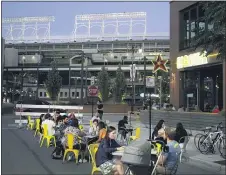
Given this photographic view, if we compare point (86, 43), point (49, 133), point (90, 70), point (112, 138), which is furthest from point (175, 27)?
point (86, 43)

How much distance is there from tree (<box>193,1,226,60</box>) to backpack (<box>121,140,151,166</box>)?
430cm

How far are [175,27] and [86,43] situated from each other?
241 feet

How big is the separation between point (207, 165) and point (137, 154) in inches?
186

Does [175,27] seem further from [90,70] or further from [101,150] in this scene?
[90,70]

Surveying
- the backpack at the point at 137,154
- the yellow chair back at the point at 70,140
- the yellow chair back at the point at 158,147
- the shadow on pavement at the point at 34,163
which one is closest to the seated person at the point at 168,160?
the backpack at the point at 137,154

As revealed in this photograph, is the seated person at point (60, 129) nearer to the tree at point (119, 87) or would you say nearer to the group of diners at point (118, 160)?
the group of diners at point (118, 160)

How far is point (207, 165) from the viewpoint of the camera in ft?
36.3

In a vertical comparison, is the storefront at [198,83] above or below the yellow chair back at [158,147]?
above

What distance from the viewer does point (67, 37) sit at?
10325 centimetres

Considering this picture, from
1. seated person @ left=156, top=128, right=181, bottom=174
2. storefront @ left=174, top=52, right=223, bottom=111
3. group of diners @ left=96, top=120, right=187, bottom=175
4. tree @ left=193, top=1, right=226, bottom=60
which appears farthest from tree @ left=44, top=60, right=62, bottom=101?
seated person @ left=156, top=128, right=181, bottom=174

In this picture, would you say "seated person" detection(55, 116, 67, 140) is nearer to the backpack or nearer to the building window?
the backpack

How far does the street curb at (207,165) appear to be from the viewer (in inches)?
410

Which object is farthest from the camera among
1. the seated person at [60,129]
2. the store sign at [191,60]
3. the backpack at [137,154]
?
the store sign at [191,60]

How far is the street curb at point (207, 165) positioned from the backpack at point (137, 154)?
384 centimetres
